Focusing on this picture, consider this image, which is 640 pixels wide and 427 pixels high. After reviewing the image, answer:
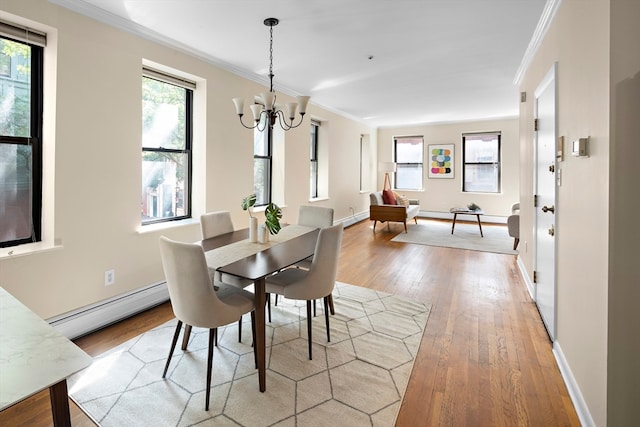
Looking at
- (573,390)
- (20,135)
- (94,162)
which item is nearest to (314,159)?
(94,162)

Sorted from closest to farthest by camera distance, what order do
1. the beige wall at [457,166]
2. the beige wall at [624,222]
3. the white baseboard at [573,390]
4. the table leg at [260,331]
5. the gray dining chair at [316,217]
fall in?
the beige wall at [624,222] < the white baseboard at [573,390] < the table leg at [260,331] < the gray dining chair at [316,217] < the beige wall at [457,166]

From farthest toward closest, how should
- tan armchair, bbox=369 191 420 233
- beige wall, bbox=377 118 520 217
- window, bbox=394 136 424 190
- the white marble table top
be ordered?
window, bbox=394 136 424 190
beige wall, bbox=377 118 520 217
tan armchair, bbox=369 191 420 233
the white marble table top

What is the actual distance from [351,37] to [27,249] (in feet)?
10.4

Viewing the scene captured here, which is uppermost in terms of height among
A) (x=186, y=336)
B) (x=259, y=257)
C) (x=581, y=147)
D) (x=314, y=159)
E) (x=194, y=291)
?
(x=314, y=159)

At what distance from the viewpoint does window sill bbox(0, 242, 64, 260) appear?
2159 mm

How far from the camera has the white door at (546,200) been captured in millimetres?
2418

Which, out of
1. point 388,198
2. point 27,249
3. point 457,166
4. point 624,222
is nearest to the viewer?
point 624,222

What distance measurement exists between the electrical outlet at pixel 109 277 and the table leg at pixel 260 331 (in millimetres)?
1608

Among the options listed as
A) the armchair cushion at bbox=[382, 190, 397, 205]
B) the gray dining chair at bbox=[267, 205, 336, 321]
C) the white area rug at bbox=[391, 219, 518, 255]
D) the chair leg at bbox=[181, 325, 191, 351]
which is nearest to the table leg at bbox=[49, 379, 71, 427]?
the chair leg at bbox=[181, 325, 191, 351]

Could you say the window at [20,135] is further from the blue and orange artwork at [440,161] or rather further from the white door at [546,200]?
the blue and orange artwork at [440,161]

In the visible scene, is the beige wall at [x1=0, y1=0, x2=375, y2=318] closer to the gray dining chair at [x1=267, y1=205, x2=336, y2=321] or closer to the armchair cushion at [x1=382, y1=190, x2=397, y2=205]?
the gray dining chair at [x1=267, y1=205, x2=336, y2=321]

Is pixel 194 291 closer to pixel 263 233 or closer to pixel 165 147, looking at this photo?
pixel 263 233

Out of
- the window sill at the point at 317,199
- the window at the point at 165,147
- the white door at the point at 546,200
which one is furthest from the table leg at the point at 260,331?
the window sill at the point at 317,199

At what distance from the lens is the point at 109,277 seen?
9.02 ft
